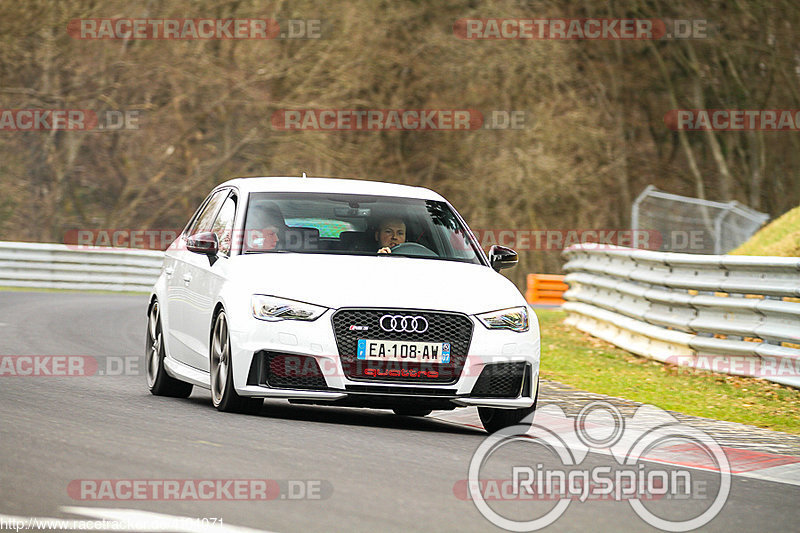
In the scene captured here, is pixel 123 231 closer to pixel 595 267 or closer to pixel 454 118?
pixel 454 118

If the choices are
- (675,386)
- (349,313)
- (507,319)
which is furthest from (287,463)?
(675,386)

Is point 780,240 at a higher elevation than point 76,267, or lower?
higher

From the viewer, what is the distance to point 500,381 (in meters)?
9.13

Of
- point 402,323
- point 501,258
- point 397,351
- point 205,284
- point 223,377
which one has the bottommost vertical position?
point 223,377

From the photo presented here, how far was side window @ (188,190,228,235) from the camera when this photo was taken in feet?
36.2

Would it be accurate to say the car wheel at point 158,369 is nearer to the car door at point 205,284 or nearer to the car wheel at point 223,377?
the car door at point 205,284

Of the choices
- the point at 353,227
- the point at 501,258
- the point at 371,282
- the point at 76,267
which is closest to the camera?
the point at 371,282

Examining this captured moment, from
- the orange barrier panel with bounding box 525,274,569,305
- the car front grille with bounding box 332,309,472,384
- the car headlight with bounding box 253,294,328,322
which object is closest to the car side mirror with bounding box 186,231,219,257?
the car headlight with bounding box 253,294,328,322

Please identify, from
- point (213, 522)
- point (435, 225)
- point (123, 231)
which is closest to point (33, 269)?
point (123, 231)

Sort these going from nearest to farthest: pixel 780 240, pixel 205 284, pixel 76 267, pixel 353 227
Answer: pixel 205 284 < pixel 353 227 < pixel 780 240 < pixel 76 267

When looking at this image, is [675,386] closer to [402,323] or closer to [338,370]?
[402,323]

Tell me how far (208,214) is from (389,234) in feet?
5.96

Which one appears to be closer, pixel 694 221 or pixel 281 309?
pixel 281 309

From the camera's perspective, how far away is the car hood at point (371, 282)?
888 cm
